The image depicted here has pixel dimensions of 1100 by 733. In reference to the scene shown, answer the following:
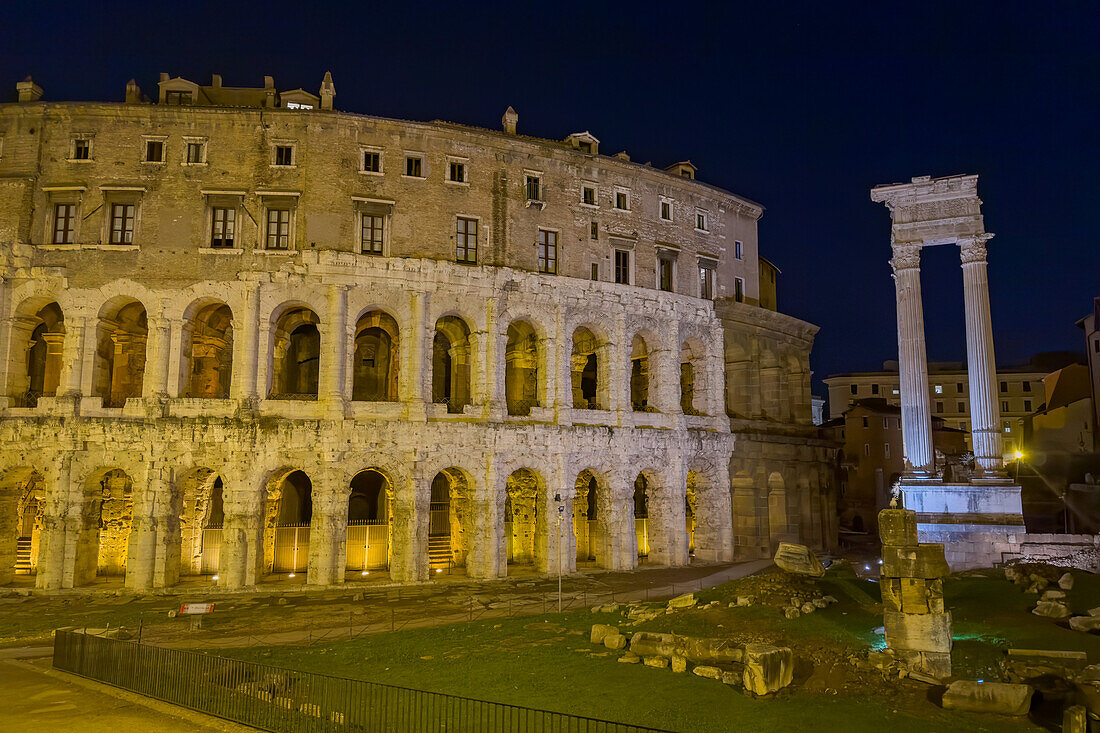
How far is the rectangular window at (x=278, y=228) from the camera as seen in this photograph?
31016mm

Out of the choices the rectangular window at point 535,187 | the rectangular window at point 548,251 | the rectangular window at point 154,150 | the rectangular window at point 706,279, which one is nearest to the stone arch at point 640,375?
the rectangular window at point 706,279

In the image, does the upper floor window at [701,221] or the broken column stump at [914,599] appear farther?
the upper floor window at [701,221]

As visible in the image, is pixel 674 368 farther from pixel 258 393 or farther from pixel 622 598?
pixel 258 393

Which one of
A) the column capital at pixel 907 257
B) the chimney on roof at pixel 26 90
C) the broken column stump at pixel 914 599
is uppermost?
the chimney on roof at pixel 26 90

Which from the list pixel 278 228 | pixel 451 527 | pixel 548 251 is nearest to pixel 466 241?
pixel 548 251

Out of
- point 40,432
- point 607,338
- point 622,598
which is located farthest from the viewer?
point 607,338

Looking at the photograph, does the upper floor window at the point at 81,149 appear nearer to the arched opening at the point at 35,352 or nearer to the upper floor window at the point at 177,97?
the upper floor window at the point at 177,97

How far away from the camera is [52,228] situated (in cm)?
3061

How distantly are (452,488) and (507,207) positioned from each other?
13.7 m

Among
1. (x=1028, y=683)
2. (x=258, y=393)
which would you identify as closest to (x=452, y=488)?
(x=258, y=393)

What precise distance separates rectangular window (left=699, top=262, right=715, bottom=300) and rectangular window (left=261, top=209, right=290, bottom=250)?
21128 millimetres

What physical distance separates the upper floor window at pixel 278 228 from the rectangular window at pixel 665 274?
18.3 meters

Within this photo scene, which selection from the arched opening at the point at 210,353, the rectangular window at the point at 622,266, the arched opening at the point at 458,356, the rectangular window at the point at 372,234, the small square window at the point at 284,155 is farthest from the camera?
the rectangular window at the point at 622,266

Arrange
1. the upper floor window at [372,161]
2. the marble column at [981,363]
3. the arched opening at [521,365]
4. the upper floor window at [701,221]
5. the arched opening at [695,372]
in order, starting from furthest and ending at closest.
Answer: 1. the upper floor window at [701,221]
2. the arched opening at [695,372]
3. the arched opening at [521,365]
4. the upper floor window at [372,161]
5. the marble column at [981,363]
